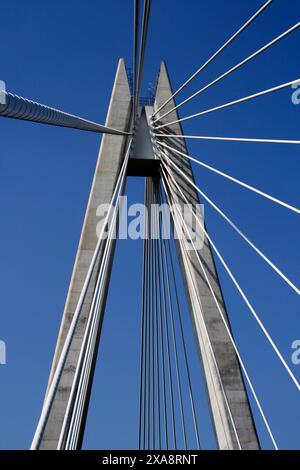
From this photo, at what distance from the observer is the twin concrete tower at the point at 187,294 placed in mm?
9781

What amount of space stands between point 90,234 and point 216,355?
10.0ft

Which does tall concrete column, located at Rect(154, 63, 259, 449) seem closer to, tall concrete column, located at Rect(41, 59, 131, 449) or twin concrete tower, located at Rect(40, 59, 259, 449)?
twin concrete tower, located at Rect(40, 59, 259, 449)

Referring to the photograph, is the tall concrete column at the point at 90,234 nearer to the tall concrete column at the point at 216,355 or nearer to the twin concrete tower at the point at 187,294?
the twin concrete tower at the point at 187,294

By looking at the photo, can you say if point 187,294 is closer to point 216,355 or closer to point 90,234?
point 216,355

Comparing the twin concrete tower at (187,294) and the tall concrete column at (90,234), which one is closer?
the tall concrete column at (90,234)

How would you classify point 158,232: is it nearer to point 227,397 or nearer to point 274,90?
point 227,397

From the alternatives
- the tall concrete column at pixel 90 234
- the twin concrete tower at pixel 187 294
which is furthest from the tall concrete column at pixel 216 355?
the tall concrete column at pixel 90 234

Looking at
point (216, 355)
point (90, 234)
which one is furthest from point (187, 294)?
point (90, 234)

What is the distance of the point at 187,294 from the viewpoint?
11703 millimetres

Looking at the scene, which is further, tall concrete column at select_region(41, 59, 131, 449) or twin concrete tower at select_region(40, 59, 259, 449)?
twin concrete tower at select_region(40, 59, 259, 449)

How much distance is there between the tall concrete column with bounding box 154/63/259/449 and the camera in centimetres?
982

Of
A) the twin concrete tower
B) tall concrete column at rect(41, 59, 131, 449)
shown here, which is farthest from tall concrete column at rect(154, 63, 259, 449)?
tall concrete column at rect(41, 59, 131, 449)

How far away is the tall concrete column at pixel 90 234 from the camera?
960 centimetres

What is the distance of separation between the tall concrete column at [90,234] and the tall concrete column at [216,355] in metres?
1.27
